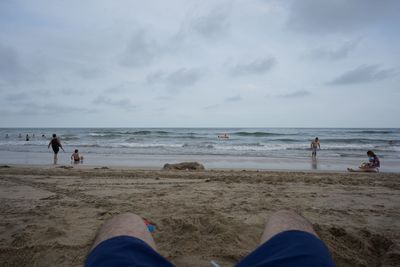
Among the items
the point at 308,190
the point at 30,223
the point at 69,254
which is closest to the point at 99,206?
the point at 30,223

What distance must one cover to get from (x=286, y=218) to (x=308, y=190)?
4.67m

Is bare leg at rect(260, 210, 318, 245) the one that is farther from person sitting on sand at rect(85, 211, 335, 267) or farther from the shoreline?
the shoreline

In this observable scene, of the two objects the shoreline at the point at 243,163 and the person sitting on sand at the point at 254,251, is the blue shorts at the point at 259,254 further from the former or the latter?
the shoreline at the point at 243,163

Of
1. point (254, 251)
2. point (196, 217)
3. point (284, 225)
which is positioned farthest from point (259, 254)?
point (196, 217)

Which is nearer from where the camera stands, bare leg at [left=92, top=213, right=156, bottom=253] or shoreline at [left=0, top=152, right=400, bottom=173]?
bare leg at [left=92, top=213, right=156, bottom=253]

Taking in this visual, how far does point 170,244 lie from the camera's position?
2.86 m

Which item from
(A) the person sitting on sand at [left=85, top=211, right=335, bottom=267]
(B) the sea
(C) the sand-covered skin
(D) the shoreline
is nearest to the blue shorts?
(A) the person sitting on sand at [left=85, top=211, right=335, bottom=267]

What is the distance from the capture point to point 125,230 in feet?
5.17

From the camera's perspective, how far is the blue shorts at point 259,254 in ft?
3.97

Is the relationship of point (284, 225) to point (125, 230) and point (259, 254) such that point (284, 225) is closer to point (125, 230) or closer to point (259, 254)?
point (259, 254)

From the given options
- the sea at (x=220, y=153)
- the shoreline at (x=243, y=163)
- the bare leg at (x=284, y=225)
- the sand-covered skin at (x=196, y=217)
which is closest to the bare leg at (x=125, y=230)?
the bare leg at (x=284, y=225)

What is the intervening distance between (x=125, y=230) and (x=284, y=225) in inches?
37.0

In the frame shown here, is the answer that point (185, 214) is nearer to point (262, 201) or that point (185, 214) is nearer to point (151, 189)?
point (262, 201)

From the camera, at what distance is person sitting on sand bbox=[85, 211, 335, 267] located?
4.01 feet
